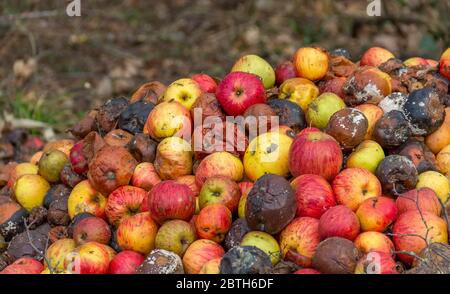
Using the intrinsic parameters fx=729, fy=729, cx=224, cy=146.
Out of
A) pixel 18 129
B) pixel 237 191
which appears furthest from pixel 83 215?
pixel 18 129

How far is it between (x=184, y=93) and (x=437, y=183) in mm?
1305

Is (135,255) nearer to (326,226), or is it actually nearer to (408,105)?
(326,226)

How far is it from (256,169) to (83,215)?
81 centimetres

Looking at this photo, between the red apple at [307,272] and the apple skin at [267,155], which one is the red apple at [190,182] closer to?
the apple skin at [267,155]

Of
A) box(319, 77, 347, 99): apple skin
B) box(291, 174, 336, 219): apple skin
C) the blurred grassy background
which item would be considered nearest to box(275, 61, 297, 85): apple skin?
box(319, 77, 347, 99): apple skin

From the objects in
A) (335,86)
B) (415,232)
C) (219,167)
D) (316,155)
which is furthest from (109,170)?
(415,232)

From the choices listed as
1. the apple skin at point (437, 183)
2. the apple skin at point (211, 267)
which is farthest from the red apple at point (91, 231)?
the apple skin at point (437, 183)

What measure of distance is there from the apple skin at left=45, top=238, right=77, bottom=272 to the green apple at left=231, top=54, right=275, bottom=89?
1.27 meters

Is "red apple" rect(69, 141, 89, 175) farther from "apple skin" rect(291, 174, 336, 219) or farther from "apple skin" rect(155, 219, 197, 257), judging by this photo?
"apple skin" rect(291, 174, 336, 219)

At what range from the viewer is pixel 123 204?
3270 millimetres

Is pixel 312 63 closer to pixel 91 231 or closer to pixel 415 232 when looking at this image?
pixel 415 232

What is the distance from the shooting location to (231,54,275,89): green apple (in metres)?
3.75

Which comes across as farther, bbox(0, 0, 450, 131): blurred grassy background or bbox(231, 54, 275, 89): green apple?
bbox(0, 0, 450, 131): blurred grassy background

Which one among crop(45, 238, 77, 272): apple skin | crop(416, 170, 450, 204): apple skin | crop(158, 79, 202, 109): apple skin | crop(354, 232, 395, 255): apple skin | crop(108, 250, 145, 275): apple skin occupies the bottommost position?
crop(45, 238, 77, 272): apple skin
